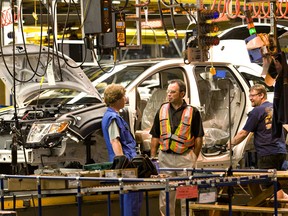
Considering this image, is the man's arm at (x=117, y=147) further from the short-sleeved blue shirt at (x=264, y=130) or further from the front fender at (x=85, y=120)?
the short-sleeved blue shirt at (x=264, y=130)

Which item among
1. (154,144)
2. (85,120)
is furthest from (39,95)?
(154,144)

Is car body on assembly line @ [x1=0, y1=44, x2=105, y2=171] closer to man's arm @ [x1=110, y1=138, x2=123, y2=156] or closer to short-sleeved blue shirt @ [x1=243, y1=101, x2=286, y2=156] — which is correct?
man's arm @ [x1=110, y1=138, x2=123, y2=156]

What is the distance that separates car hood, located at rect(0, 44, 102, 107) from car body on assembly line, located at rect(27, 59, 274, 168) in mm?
570

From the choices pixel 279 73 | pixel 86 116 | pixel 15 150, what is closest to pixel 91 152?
pixel 86 116

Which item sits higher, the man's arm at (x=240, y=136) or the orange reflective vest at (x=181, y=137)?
the orange reflective vest at (x=181, y=137)

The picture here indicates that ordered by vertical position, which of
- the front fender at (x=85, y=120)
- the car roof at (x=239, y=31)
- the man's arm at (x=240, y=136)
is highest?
the car roof at (x=239, y=31)

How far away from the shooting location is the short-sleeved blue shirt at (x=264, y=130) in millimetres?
12305

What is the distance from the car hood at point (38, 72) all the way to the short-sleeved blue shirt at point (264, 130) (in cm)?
206

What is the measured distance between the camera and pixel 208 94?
13820 millimetres

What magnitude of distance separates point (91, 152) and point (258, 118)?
2246mm

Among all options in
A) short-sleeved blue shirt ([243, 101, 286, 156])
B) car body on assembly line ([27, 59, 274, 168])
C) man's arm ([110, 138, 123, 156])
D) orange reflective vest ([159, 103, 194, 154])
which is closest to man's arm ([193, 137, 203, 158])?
orange reflective vest ([159, 103, 194, 154])

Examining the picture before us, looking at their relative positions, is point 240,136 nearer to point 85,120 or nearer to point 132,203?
point 85,120

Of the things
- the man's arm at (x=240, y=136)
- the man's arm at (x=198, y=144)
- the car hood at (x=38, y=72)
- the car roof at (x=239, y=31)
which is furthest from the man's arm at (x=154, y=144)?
the car roof at (x=239, y=31)

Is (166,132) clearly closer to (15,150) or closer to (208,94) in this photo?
(15,150)
